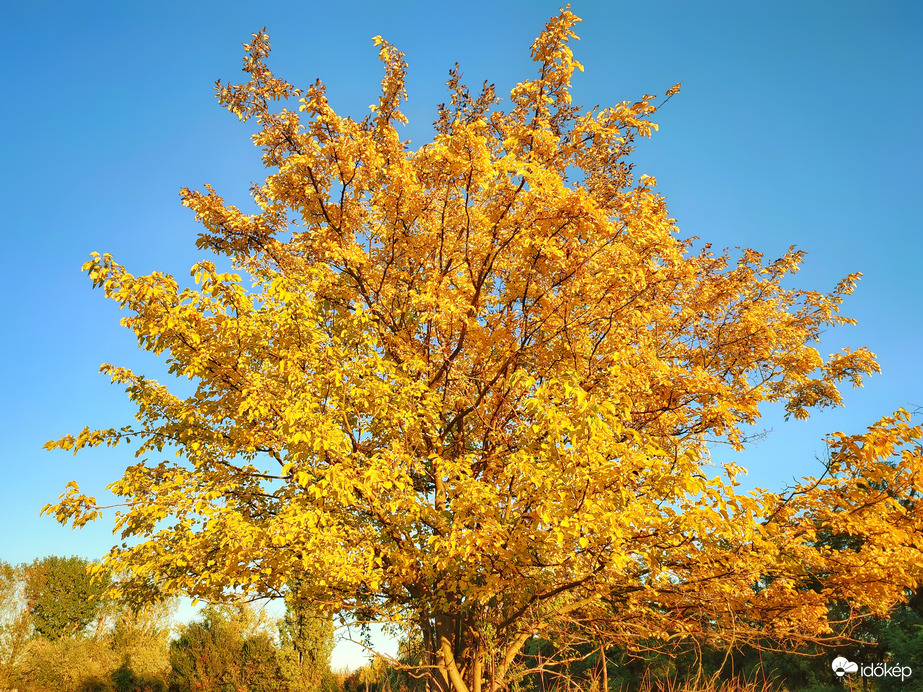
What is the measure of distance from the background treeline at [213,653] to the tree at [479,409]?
1062 centimetres

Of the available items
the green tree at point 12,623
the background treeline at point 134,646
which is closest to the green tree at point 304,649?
the background treeline at point 134,646

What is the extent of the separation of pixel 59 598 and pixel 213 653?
557 inches

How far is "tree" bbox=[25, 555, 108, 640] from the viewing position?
98.4 feet

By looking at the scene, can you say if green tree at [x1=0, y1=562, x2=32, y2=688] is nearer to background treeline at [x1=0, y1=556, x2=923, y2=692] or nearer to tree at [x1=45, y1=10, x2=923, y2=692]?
background treeline at [x1=0, y1=556, x2=923, y2=692]

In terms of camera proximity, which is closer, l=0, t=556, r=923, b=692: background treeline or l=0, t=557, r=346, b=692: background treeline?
l=0, t=556, r=923, b=692: background treeline

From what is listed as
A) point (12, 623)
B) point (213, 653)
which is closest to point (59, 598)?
point (12, 623)

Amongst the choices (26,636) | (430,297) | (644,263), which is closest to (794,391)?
(644,263)

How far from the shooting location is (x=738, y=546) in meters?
5.15

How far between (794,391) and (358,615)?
7.30 m

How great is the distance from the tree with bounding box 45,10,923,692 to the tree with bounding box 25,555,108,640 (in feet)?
100

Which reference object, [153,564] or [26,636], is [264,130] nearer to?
[153,564]

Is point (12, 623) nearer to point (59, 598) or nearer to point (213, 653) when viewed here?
point (59, 598)

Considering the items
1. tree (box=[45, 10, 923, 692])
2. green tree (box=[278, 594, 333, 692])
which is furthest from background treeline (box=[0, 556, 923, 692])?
tree (box=[45, 10, 923, 692])

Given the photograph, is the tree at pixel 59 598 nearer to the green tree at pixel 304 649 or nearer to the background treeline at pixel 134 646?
the background treeline at pixel 134 646
